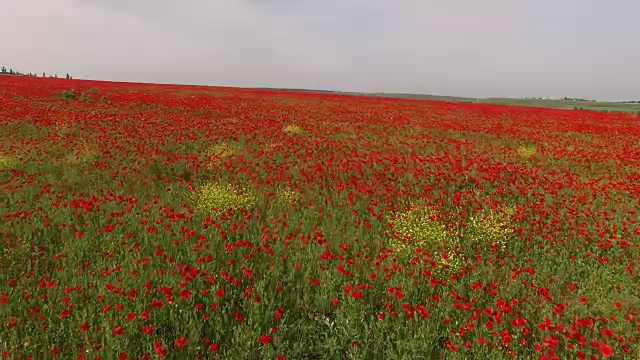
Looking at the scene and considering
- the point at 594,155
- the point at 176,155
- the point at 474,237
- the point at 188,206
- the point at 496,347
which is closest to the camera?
the point at 496,347

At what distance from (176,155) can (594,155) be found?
525 inches

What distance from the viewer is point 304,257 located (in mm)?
4320

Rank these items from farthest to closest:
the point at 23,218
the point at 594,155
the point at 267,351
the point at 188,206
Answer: the point at 594,155 < the point at 188,206 < the point at 23,218 < the point at 267,351

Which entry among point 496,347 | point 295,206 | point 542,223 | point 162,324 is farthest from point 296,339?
point 542,223

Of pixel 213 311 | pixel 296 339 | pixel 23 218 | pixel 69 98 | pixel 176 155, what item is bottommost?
pixel 296 339

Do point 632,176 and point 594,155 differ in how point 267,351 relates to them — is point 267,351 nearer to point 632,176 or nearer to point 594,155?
point 632,176

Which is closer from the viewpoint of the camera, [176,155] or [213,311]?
→ [213,311]

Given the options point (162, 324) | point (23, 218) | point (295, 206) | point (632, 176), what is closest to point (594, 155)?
point (632, 176)

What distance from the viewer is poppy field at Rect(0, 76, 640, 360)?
3029mm

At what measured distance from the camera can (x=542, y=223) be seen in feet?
18.8

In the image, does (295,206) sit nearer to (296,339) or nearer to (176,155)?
(296,339)

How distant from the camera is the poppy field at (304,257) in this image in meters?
3.03

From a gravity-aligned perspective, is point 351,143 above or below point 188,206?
above

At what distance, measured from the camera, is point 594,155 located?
1151cm
